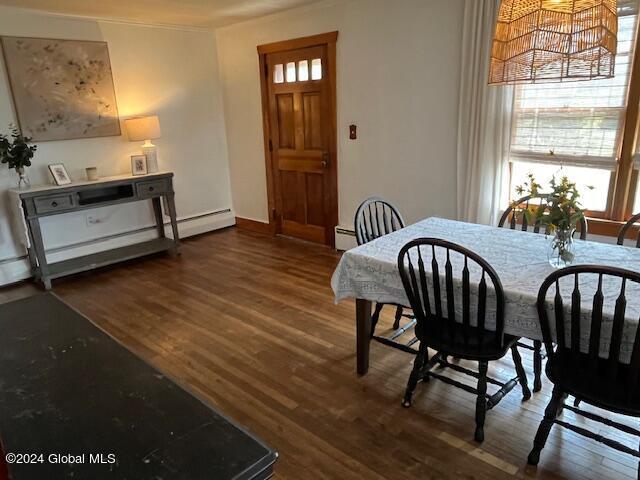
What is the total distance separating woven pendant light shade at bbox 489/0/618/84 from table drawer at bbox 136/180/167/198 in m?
3.81

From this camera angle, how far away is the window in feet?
9.80

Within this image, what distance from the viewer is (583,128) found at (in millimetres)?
3182

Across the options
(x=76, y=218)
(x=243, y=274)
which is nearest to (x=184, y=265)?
(x=243, y=274)

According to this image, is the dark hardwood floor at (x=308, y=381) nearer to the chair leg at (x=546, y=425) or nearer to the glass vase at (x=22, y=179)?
the chair leg at (x=546, y=425)

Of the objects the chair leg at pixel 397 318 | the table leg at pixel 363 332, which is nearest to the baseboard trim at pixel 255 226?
the chair leg at pixel 397 318

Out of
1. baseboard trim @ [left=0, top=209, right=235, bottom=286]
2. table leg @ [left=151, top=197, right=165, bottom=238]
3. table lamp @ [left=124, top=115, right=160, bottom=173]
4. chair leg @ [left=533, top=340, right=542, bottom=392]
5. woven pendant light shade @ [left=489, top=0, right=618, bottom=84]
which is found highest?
woven pendant light shade @ [left=489, top=0, right=618, bottom=84]

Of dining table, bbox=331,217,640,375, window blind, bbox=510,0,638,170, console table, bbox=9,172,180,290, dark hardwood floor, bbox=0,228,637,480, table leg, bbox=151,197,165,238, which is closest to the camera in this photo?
dining table, bbox=331,217,640,375

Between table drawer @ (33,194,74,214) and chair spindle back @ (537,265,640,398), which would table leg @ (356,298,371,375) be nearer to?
chair spindle back @ (537,265,640,398)

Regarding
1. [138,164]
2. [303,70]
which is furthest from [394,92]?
[138,164]

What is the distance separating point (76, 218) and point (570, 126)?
468cm

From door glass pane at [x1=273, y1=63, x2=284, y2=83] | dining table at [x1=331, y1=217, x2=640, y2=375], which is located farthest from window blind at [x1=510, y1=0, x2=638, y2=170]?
door glass pane at [x1=273, y1=63, x2=284, y2=83]

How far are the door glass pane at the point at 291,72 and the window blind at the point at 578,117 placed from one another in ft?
8.06

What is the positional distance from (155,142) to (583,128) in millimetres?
4389

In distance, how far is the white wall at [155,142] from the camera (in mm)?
4332
